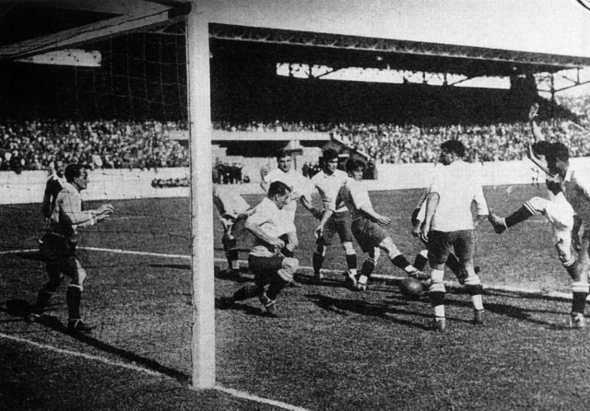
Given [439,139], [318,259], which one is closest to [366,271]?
[318,259]

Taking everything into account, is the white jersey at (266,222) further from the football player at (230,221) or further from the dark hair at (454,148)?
the football player at (230,221)

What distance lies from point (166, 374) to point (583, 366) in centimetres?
325

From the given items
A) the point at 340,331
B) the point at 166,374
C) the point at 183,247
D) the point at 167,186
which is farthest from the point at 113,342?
the point at 167,186

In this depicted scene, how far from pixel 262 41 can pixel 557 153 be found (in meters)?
26.2

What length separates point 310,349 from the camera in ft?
19.4

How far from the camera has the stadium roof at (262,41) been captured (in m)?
5.89

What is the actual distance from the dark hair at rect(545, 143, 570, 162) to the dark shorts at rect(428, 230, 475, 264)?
1038 millimetres

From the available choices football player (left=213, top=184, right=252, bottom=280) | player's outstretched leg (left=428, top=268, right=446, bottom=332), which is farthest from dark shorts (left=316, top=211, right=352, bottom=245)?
player's outstretched leg (left=428, top=268, right=446, bottom=332)

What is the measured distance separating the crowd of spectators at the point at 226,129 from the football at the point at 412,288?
19.2 m

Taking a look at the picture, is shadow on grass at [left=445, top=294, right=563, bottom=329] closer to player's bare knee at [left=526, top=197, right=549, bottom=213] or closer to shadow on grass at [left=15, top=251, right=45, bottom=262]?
player's bare knee at [left=526, top=197, right=549, bottom=213]

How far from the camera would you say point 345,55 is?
37438 millimetres

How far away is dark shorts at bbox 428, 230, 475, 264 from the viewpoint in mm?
6629

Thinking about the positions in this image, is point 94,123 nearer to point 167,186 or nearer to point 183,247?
point 167,186

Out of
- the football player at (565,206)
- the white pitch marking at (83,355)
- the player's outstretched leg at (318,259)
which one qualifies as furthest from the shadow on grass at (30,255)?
the football player at (565,206)
